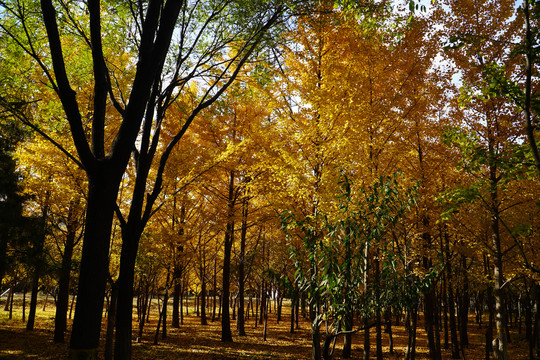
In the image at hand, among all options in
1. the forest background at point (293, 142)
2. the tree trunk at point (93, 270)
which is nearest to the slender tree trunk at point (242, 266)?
the forest background at point (293, 142)

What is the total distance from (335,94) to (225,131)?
647cm

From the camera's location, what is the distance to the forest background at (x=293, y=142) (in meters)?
3.20

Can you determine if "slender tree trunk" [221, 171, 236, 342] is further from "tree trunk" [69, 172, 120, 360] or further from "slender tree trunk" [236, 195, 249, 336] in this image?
"tree trunk" [69, 172, 120, 360]

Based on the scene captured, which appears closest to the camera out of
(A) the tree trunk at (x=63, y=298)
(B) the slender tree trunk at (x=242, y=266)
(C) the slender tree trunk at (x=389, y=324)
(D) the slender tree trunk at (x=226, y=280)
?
(C) the slender tree trunk at (x=389, y=324)

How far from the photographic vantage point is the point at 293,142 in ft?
26.6

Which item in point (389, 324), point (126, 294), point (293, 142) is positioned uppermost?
point (293, 142)

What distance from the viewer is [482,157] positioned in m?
4.94

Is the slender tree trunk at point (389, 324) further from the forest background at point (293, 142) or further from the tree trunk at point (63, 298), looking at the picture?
the tree trunk at point (63, 298)

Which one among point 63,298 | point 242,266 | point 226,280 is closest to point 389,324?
point 226,280

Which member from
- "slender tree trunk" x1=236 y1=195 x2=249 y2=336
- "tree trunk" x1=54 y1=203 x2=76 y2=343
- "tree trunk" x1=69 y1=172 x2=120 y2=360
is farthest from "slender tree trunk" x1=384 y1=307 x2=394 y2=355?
"tree trunk" x1=54 y1=203 x2=76 y2=343

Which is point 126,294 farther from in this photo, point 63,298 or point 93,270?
point 63,298

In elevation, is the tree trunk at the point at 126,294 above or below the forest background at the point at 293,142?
below

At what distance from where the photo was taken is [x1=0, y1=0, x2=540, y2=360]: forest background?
320cm

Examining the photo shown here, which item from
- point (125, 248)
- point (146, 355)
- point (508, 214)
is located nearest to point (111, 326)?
point (125, 248)
